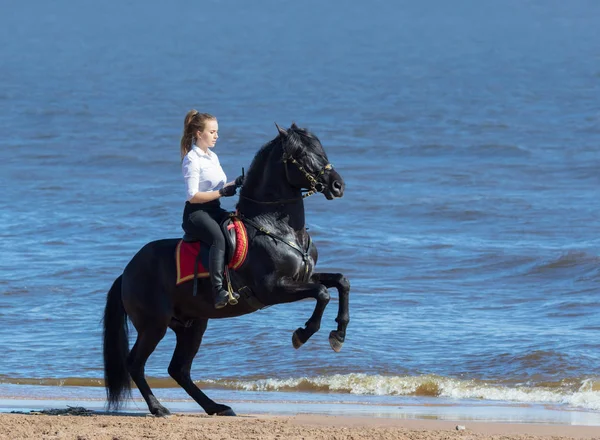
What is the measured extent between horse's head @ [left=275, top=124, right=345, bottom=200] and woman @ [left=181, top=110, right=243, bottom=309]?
41 cm

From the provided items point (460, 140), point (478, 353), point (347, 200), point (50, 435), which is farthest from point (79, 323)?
point (460, 140)

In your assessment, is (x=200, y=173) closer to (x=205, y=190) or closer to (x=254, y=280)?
(x=205, y=190)

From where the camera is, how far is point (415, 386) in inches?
385

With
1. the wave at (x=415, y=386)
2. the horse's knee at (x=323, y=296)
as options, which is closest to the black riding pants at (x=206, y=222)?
the horse's knee at (x=323, y=296)

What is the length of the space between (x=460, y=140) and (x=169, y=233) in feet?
47.2

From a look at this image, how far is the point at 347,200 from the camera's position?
2159cm

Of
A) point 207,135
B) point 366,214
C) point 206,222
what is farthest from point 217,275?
point 366,214

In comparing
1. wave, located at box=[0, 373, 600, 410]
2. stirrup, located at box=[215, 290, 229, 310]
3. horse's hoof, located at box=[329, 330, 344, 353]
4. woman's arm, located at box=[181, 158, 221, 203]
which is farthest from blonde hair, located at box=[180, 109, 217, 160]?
wave, located at box=[0, 373, 600, 410]

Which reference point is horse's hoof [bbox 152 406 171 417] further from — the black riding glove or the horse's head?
the horse's head

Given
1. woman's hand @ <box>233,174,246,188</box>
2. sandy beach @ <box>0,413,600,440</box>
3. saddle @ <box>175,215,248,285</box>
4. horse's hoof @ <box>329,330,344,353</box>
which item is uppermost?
woman's hand @ <box>233,174,246,188</box>

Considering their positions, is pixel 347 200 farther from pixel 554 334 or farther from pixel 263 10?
pixel 263 10

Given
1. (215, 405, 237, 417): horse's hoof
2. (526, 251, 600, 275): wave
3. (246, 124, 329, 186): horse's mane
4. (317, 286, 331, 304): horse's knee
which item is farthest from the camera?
(526, 251, 600, 275): wave

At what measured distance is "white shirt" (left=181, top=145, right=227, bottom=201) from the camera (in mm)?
7762

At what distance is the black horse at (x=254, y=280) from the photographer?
7594mm
